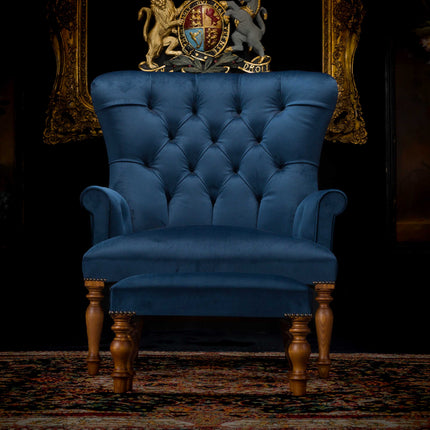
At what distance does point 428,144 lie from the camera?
387cm

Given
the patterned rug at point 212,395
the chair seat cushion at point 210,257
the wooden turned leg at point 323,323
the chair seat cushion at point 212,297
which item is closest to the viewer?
the patterned rug at point 212,395

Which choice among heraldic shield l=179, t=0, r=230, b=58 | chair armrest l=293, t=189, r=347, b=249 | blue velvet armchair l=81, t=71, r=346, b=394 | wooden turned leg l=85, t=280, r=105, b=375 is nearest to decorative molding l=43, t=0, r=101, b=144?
heraldic shield l=179, t=0, r=230, b=58

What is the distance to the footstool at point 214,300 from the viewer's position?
5.52 feet

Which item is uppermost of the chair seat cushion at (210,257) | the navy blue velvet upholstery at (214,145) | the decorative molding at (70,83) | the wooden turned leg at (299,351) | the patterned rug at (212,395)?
the decorative molding at (70,83)

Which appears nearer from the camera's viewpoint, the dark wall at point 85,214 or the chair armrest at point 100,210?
the chair armrest at point 100,210

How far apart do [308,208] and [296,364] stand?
1.97ft

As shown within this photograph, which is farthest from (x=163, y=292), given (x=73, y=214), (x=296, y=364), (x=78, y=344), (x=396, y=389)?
(x=73, y=214)

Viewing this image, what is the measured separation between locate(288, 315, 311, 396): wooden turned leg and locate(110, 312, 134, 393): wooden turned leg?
459 millimetres

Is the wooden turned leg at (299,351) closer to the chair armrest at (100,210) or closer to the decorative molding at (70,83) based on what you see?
the chair armrest at (100,210)

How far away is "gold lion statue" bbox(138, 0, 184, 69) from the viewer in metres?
3.83

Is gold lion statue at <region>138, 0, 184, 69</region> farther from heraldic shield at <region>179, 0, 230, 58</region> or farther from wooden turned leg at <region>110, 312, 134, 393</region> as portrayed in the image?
wooden turned leg at <region>110, 312, 134, 393</region>

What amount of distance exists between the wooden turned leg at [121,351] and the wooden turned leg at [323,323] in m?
0.62

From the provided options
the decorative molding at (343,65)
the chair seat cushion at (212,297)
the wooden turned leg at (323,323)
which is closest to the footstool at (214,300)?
the chair seat cushion at (212,297)

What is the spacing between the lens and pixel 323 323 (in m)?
2.00
